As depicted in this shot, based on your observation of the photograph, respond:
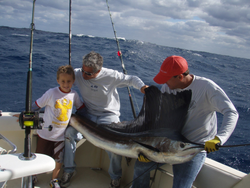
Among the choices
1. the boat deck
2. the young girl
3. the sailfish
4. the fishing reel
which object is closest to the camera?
the fishing reel

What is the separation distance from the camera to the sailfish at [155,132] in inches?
58.4

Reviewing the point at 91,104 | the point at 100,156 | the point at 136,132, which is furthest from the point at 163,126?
the point at 100,156

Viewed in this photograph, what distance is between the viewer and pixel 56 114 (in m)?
1.93

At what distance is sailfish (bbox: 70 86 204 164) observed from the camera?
1482mm

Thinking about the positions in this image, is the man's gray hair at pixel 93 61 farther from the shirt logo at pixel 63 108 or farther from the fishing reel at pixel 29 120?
the fishing reel at pixel 29 120

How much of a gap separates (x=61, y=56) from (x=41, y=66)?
1.93m

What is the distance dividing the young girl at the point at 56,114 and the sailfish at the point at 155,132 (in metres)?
0.17

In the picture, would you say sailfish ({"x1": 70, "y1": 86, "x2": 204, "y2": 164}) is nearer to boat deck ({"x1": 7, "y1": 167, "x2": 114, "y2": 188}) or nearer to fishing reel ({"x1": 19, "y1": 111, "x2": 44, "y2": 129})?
boat deck ({"x1": 7, "y1": 167, "x2": 114, "y2": 188})

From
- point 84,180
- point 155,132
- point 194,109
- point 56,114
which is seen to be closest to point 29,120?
point 56,114

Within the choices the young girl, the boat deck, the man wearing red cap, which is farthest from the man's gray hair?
the boat deck

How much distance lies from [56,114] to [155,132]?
881mm

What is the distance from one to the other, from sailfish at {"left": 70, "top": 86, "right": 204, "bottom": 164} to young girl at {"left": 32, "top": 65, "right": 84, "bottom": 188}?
0.54ft

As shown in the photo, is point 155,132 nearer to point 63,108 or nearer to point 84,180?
point 63,108

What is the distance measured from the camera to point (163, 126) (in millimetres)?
1657
